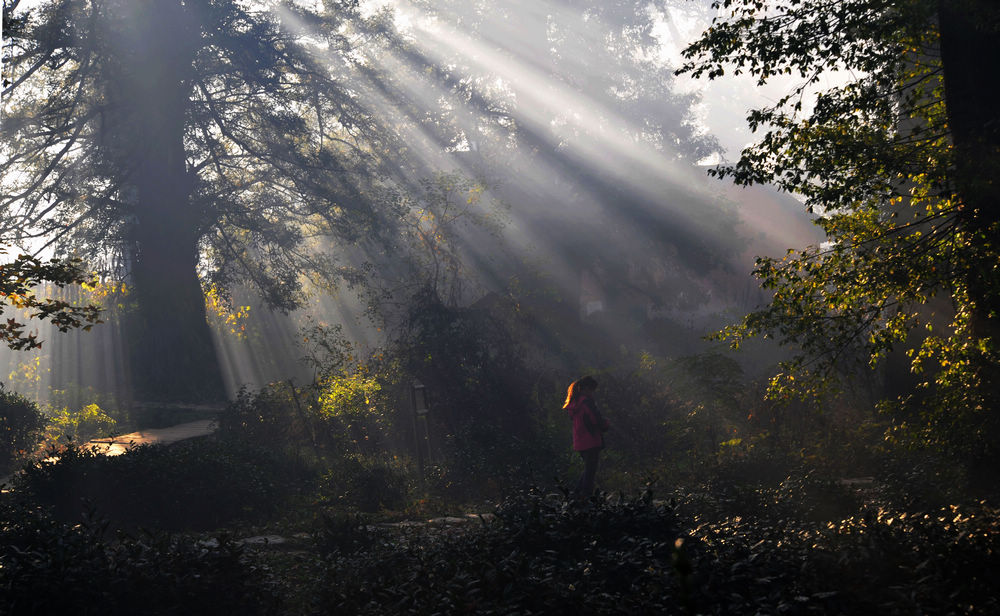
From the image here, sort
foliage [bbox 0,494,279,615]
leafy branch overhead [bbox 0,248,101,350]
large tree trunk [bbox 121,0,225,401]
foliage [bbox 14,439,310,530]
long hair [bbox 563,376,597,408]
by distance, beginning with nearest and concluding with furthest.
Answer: foliage [bbox 0,494,279,615] → leafy branch overhead [bbox 0,248,101,350] → foliage [bbox 14,439,310,530] → long hair [bbox 563,376,597,408] → large tree trunk [bbox 121,0,225,401]

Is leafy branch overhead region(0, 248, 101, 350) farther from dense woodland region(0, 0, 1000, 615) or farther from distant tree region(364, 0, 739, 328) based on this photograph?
distant tree region(364, 0, 739, 328)

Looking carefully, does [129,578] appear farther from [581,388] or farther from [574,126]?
[574,126]

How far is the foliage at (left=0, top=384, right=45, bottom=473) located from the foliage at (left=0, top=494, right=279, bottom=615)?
33.9 ft

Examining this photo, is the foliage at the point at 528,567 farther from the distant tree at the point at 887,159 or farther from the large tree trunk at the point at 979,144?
the large tree trunk at the point at 979,144

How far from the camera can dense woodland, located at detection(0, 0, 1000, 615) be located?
631 centimetres

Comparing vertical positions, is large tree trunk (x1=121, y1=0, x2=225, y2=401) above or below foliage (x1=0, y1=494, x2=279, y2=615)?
above

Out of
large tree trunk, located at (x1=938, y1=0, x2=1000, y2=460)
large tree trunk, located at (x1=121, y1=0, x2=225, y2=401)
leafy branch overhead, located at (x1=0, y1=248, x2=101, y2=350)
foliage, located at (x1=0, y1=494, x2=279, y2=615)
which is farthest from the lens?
large tree trunk, located at (x1=121, y1=0, x2=225, y2=401)

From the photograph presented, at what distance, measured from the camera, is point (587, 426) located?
10.8 m

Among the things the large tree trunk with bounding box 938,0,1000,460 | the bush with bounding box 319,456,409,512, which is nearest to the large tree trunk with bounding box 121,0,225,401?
the bush with bounding box 319,456,409,512

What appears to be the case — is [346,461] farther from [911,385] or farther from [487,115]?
[487,115]

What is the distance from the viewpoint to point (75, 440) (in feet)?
58.7

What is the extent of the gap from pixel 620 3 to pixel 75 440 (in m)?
26.3

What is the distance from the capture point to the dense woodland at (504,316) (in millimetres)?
6312

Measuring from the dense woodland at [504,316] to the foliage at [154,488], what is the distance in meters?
0.05
